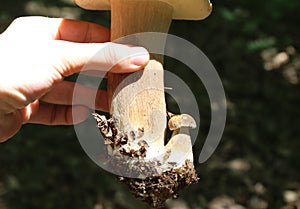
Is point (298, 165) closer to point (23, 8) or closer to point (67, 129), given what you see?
point (67, 129)

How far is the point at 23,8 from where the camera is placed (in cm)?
333

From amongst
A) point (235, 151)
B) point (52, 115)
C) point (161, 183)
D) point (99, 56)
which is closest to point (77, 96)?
point (52, 115)

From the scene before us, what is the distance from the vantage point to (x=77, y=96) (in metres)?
1.89

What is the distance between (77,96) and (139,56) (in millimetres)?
574

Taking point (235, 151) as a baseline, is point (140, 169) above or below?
above

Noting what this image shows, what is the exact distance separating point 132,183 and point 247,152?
58.1 inches

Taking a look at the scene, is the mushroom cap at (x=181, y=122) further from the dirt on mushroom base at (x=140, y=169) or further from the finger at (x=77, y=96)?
the finger at (x=77, y=96)

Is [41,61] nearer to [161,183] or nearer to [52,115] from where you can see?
[161,183]

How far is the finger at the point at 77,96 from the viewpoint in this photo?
6.12 feet

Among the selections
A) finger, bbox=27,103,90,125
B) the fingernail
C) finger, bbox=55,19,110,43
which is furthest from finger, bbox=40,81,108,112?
the fingernail

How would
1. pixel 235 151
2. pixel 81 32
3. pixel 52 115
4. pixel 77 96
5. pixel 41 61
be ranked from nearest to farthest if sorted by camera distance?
pixel 41 61 < pixel 81 32 < pixel 77 96 < pixel 52 115 < pixel 235 151

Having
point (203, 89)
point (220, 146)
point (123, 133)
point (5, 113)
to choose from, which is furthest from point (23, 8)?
point (123, 133)

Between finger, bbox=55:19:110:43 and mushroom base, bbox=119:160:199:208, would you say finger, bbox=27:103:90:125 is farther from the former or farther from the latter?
mushroom base, bbox=119:160:199:208

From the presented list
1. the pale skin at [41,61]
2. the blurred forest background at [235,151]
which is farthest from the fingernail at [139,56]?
the blurred forest background at [235,151]
